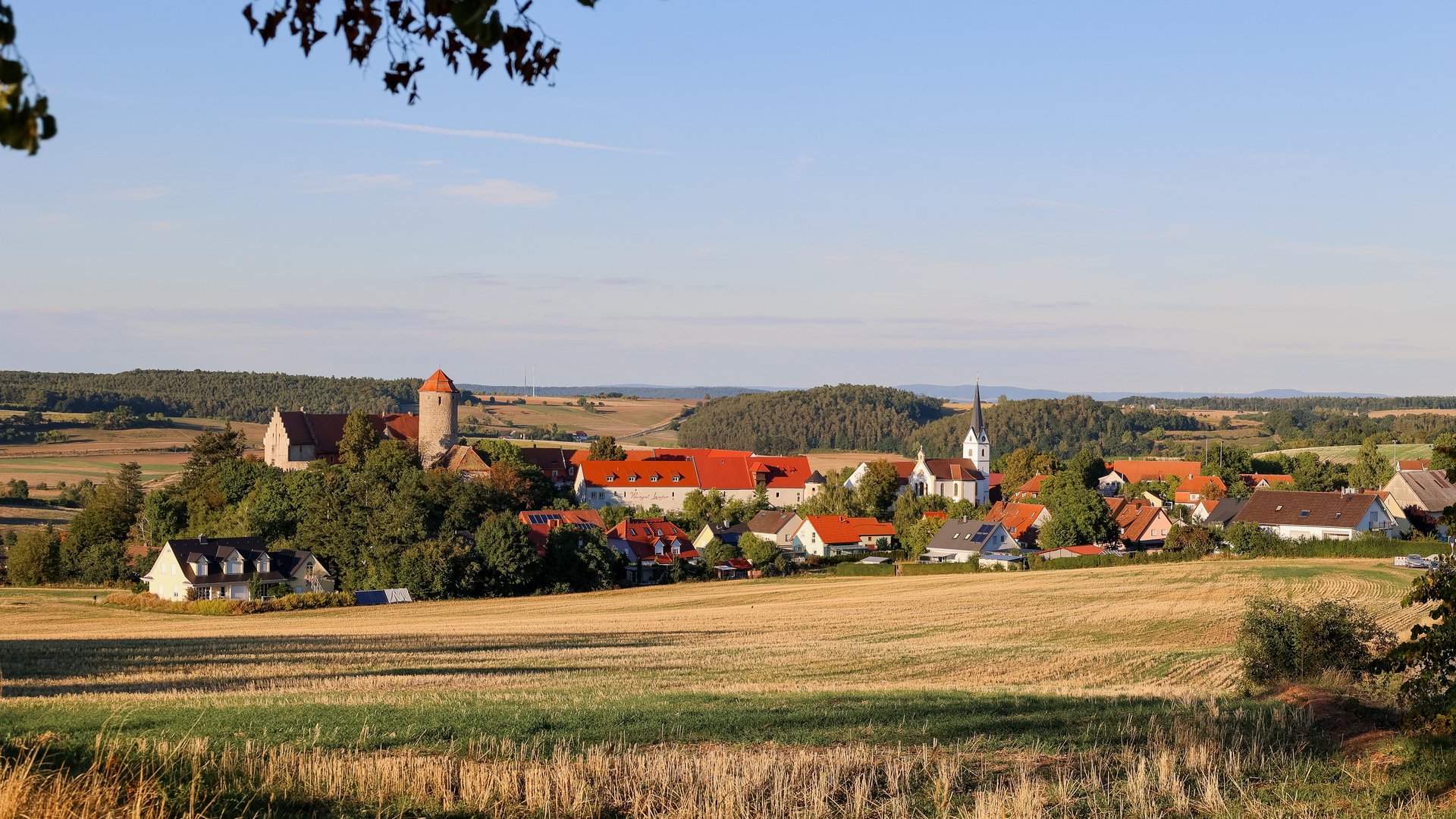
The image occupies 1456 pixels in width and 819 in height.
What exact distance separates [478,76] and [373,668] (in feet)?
69.9

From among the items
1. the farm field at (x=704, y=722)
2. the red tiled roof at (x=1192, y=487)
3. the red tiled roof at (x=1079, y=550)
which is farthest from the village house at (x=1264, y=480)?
the farm field at (x=704, y=722)

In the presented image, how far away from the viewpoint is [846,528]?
92625 mm

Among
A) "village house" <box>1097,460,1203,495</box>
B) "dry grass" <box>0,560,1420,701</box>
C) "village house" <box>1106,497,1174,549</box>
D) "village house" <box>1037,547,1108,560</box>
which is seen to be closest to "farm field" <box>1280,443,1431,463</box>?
"village house" <box>1097,460,1203,495</box>

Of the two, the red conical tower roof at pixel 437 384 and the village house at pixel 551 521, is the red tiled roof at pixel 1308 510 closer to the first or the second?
the village house at pixel 551 521

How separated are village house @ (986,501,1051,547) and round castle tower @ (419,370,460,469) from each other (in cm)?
5136

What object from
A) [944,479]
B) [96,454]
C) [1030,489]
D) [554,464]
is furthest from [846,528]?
[96,454]

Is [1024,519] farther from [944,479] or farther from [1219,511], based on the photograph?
[944,479]

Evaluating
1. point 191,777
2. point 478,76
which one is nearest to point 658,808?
point 191,777

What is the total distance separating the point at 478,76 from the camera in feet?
19.7

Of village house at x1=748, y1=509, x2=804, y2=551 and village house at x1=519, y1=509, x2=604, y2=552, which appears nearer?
village house at x1=519, y1=509, x2=604, y2=552

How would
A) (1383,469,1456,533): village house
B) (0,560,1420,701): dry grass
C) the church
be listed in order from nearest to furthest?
(0,560,1420,701): dry grass, (1383,469,1456,533): village house, the church

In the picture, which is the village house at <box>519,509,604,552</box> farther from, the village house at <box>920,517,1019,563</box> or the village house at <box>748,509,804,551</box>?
the village house at <box>920,517,1019,563</box>

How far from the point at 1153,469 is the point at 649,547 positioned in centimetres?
6916

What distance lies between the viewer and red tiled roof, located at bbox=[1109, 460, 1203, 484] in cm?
12506
